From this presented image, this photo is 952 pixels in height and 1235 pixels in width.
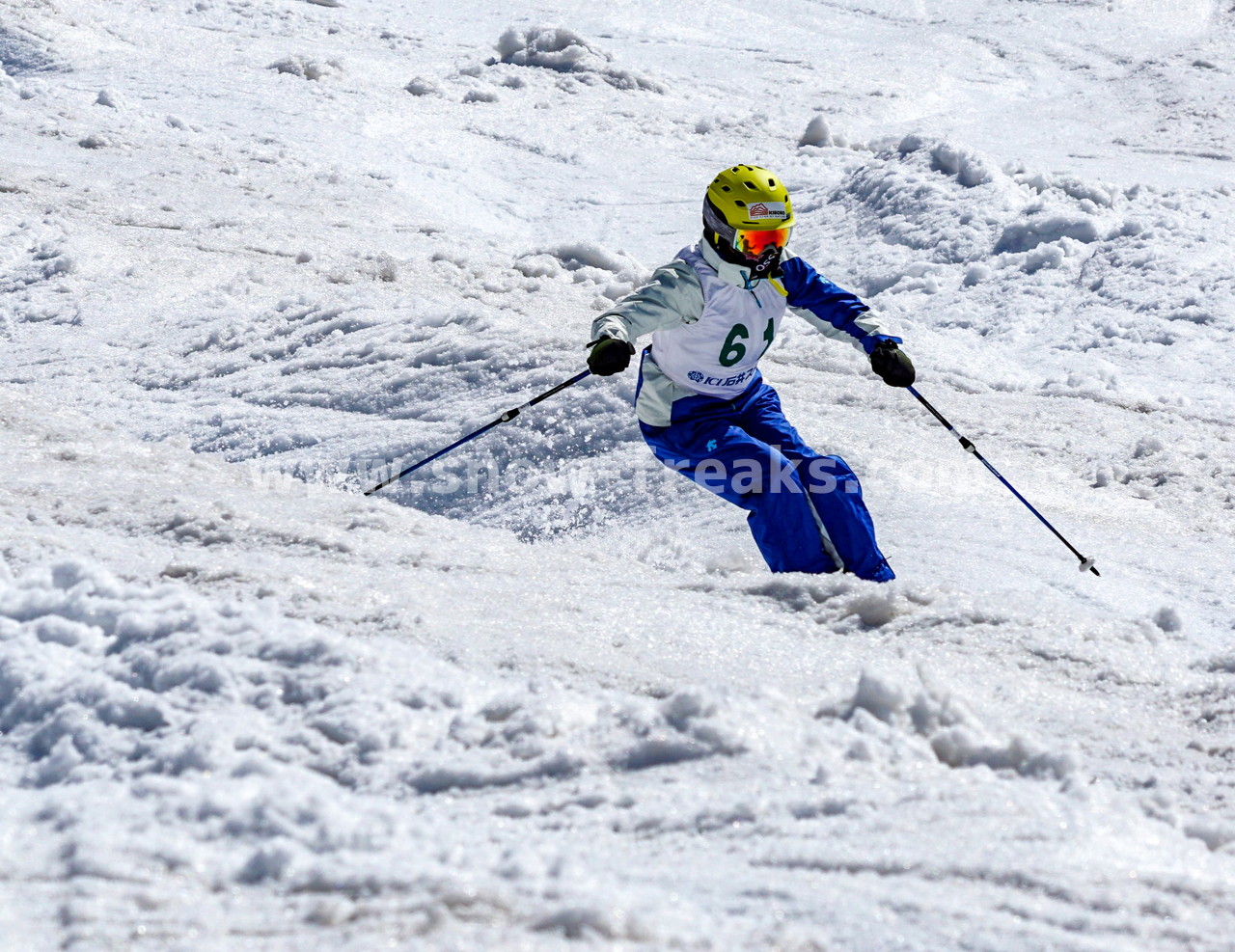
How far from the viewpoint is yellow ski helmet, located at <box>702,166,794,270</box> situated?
458cm

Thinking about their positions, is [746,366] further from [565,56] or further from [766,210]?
[565,56]

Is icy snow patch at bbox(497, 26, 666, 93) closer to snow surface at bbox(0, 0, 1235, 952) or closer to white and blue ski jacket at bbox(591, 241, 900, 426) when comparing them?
snow surface at bbox(0, 0, 1235, 952)

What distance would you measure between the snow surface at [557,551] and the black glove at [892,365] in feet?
2.45

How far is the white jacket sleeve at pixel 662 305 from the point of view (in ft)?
14.9

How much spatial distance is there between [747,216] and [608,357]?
82 cm

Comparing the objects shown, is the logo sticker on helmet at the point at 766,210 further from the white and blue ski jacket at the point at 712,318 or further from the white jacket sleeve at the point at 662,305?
the white jacket sleeve at the point at 662,305

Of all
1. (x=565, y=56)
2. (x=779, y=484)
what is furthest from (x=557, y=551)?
(x=565, y=56)

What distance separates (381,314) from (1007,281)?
4952 mm

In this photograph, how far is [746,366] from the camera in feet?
16.1

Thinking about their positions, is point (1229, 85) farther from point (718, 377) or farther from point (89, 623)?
point (89, 623)

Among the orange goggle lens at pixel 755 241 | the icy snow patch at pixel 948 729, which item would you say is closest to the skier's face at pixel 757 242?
the orange goggle lens at pixel 755 241

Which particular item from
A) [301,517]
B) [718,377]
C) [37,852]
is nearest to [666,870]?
[37,852]

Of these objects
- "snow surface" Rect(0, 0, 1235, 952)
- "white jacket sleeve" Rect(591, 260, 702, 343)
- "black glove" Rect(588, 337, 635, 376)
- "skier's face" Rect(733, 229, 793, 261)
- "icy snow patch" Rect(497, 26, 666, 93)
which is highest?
"icy snow patch" Rect(497, 26, 666, 93)

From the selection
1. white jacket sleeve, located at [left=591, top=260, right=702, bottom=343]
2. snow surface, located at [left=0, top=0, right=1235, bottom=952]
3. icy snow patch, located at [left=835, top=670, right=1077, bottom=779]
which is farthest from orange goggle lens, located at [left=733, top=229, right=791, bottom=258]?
icy snow patch, located at [left=835, top=670, right=1077, bottom=779]
